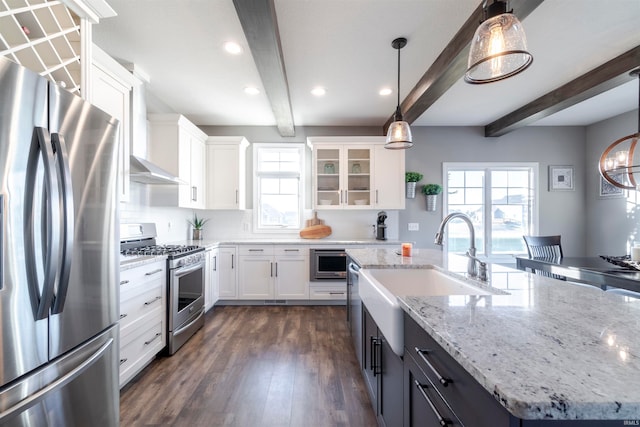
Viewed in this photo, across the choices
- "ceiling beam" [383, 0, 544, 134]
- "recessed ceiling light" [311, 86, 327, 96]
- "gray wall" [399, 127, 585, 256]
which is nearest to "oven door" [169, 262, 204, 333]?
"recessed ceiling light" [311, 86, 327, 96]

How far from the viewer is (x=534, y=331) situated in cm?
76

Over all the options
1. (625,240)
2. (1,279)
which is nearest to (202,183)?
(1,279)

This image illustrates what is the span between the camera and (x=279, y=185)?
4.50m

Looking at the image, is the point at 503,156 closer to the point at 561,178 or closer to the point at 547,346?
the point at 561,178

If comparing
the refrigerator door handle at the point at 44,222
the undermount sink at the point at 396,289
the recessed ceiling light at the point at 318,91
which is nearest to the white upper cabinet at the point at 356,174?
the recessed ceiling light at the point at 318,91

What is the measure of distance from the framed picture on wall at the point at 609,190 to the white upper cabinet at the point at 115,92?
6033 mm

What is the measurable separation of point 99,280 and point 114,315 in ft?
0.82

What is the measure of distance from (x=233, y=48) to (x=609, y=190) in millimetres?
5392

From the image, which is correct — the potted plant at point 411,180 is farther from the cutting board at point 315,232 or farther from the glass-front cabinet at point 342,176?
the cutting board at point 315,232

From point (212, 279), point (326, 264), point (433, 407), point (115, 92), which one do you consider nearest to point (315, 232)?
point (326, 264)

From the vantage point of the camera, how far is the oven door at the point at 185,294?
249cm

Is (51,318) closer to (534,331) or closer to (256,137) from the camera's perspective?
(534,331)

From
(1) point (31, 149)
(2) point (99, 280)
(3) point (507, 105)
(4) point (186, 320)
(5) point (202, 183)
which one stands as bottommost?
(4) point (186, 320)

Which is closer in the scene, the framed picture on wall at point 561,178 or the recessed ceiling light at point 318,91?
the recessed ceiling light at point 318,91
